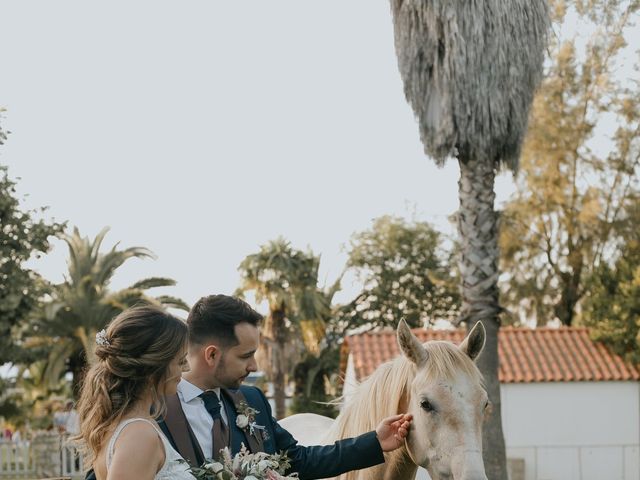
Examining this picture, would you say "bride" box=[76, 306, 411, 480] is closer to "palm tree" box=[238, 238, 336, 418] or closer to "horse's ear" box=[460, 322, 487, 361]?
"horse's ear" box=[460, 322, 487, 361]

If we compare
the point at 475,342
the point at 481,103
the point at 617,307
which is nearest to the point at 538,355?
the point at 617,307

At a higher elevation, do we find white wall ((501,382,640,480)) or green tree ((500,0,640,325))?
green tree ((500,0,640,325))

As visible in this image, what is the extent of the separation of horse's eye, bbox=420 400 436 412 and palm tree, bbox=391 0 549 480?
25.6ft

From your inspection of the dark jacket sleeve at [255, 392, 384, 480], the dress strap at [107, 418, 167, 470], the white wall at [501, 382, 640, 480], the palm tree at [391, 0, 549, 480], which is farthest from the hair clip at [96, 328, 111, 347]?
the white wall at [501, 382, 640, 480]

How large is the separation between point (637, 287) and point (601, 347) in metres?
1.84

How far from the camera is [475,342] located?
14.7 feet

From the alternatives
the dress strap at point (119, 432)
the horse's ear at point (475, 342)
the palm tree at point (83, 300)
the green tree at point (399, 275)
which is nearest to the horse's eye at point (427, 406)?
the horse's ear at point (475, 342)

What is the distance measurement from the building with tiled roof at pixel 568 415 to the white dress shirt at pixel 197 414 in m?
18.1

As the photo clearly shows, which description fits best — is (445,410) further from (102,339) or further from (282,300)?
(282,300)

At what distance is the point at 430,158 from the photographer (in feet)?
41.1

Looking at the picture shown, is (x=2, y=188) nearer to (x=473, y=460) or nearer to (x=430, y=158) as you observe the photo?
(x=430, y=158)

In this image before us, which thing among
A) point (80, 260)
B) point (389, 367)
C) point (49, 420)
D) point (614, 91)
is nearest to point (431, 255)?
point (614, 91)

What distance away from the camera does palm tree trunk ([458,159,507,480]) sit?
39.2 ft

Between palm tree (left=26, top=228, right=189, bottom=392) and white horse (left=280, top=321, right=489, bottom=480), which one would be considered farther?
palm tree (left=26, top=228, right=189, bottom=392)
